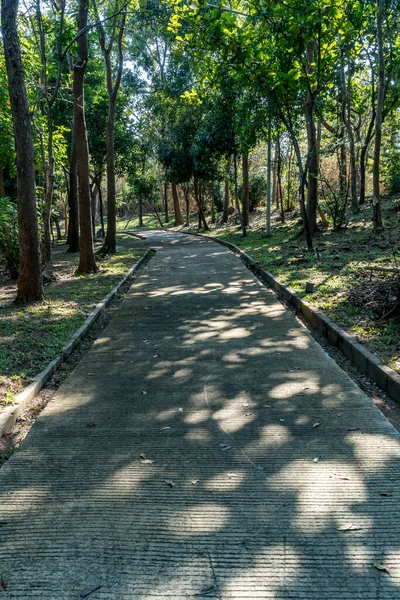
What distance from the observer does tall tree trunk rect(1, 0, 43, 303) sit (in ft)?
25.2

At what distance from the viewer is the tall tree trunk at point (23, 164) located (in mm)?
7672

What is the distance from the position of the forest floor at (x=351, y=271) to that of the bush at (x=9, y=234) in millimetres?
6153

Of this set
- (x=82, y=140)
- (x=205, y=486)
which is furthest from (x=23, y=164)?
(x=205, y=486)

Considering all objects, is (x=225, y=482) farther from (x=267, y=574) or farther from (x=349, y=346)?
(x=349, y=346)

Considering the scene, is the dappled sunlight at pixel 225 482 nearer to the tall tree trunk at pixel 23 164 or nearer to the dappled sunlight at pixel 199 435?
the dappled sunlight at pixel 199 435

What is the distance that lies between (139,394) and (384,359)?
8.01ft

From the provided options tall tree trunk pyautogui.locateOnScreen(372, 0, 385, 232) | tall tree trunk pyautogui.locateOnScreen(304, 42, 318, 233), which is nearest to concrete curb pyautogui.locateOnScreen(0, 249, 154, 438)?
tall tree trunk pyautogui.locateOnScreen(304, 42, 318, 233)

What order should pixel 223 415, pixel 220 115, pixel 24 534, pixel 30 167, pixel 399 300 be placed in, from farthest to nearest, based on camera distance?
1. pixel 220 115
2. pixel 30 167
3. pixel 399 300
4. pixel 223 415
5. pixel 24 534

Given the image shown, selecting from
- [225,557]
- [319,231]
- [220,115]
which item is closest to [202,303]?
[225,557]

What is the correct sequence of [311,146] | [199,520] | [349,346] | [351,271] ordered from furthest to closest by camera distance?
[311,146] → [351,271] → [349,346] → [199,520]

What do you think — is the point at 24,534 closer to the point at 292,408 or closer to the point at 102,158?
the point at 292,408

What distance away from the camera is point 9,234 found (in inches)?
462

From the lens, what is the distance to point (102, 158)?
26359mm

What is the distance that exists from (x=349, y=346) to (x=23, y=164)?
595 cm
